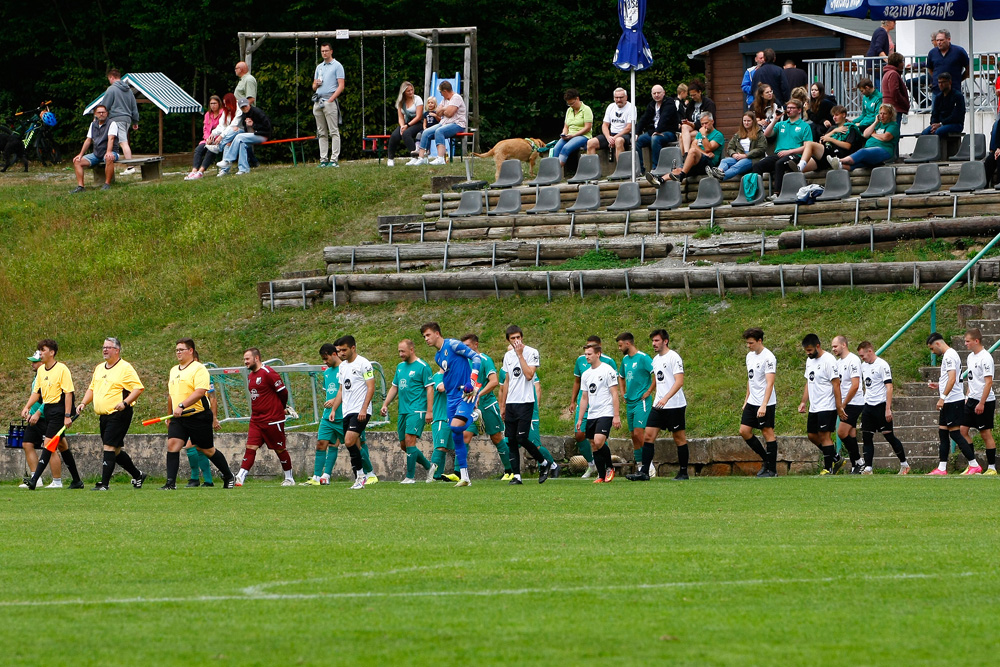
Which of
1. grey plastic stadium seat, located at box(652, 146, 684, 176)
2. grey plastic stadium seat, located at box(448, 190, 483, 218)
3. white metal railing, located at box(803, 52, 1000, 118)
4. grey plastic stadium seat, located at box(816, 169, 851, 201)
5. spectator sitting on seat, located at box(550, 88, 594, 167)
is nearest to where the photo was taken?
grey plastic stadium seat, located at box(816, 169, 851, 201)

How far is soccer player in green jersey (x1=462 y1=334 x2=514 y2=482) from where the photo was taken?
55.4 feet

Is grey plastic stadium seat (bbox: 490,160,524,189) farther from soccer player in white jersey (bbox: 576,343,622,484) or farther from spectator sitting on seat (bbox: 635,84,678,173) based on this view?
soccer player in white jersey (bbox: 576,343,622,484)

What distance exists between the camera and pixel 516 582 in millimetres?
8125

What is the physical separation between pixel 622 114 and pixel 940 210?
6996 mm

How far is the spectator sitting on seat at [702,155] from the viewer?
24344mm

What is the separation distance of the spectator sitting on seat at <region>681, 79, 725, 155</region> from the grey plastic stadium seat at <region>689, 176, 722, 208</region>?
96cm

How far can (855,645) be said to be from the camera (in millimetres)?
6273

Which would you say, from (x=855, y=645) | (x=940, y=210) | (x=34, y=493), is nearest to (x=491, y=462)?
(x=34, y=493)

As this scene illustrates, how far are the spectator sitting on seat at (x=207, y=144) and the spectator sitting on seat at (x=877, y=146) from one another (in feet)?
45.2

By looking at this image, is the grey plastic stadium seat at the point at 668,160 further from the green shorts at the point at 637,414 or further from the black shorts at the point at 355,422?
the black shorts at the point at 355,422

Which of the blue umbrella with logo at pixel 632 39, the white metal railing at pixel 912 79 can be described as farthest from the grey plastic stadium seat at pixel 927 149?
the blue umbrella with logo at pixel 632 39

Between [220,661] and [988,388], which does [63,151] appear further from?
[220,661]

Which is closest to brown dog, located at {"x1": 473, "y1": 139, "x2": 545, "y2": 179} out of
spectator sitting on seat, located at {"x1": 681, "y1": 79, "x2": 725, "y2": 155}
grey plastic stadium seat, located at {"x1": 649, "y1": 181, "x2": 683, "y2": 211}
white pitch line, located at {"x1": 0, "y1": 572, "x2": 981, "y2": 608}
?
spectator sitting on seat, located at {"x1": 681, "y1": 79, "x2": 725, "y2": 155}

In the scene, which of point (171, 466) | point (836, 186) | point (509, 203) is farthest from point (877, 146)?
point (171, 466)
